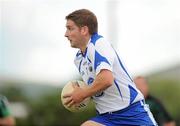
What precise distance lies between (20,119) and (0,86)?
6304 mm

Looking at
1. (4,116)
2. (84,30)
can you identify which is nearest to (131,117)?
(84,30)

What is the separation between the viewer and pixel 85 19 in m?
9.02

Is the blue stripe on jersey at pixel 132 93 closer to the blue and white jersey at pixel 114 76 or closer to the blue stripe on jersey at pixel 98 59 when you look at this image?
the blue and white jersey at pixel 114 76

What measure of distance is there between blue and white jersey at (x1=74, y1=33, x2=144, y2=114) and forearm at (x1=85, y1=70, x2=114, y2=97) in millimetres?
113

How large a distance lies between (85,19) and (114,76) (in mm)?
752

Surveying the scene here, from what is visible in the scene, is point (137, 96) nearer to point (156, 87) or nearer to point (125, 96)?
point (125, 96)

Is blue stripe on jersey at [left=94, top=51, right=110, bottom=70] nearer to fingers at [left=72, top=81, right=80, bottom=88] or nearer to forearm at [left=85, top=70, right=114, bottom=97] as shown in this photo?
forearm at [left=85, top=70, right=114, bottom=97]

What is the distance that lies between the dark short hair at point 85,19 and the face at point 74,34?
5 cm

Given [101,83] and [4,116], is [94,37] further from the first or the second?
[4,116]

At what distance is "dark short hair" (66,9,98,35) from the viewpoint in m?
9.02

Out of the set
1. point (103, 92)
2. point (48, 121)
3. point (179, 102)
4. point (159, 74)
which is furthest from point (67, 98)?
point (159, 74)

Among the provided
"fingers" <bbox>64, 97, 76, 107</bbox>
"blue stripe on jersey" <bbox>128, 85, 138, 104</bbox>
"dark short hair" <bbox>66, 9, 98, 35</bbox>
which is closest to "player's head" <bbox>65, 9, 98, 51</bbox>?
"dark short hair" <bbox>66, 9, 98, 35</bbox>

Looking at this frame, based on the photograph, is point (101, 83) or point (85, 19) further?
point (85, 19)

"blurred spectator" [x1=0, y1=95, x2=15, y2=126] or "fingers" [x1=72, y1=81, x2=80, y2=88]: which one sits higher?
"fingers" [x1=72, y1=81, x2=80, y2=88]
